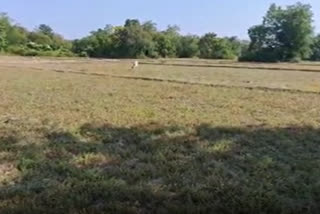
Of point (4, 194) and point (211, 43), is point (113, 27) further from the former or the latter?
point (4, 194)

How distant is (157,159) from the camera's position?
5402mm

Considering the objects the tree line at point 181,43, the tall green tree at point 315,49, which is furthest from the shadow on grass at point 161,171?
the tall green tree at point 315,49

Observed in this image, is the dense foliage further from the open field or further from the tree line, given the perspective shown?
the open field

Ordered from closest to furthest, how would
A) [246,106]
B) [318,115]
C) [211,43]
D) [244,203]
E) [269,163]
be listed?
[244,203] < [269,163] < [318,115] < [246,106] < [211,43]

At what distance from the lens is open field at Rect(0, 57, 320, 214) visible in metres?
4.08

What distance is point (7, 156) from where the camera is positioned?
5480 mm

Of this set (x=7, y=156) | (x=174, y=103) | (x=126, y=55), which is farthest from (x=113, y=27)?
(x=7, y=156)

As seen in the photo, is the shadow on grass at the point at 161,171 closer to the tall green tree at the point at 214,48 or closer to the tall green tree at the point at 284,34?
the tall green tree at the point at 284,34

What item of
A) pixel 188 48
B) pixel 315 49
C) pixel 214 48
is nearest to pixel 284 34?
pixel 315 49

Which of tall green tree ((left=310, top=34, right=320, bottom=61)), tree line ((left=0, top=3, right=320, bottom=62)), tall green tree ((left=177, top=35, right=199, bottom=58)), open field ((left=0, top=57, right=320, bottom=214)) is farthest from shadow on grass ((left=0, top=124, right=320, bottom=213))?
tall green tree ((left=310, top=34, right=320, bottom=61))

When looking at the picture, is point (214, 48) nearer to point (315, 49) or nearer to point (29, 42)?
point (315, 49)

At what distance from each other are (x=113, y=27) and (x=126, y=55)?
10.3 metres

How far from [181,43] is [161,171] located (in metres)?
69.2

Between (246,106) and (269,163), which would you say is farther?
(246,106)
